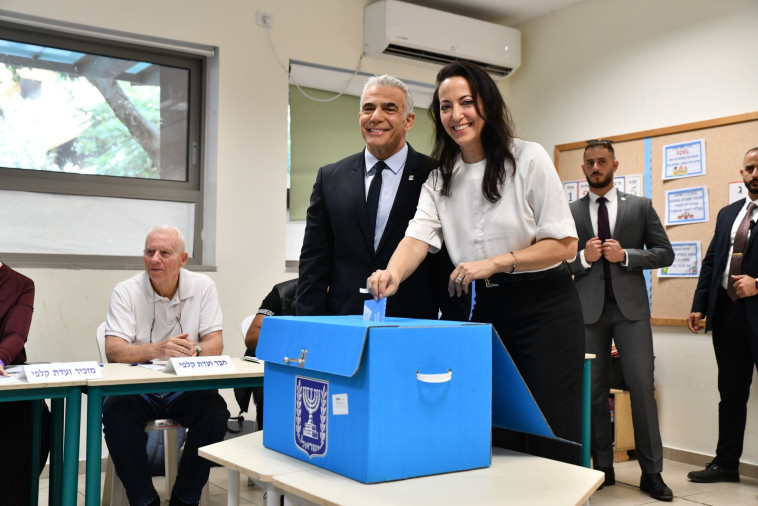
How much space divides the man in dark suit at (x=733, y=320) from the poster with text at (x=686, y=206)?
1.32ft

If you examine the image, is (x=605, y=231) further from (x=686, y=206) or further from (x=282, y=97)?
(x=282, y=97)

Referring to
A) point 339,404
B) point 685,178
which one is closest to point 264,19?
point 685,178

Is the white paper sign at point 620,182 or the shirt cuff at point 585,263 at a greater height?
the white paper sign at point 620,182

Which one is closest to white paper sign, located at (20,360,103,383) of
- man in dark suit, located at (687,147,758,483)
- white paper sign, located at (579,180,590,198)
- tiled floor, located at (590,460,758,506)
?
tiled floor, located at (590,460,758,506)

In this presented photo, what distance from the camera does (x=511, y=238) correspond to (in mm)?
1628

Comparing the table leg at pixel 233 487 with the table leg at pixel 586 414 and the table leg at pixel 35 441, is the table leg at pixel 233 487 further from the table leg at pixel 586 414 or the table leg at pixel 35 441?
the table leg at pixel 586 414

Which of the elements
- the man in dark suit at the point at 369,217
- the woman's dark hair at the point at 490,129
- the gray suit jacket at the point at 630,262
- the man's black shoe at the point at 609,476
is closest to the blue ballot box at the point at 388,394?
the woman's dark hair at the point at 490,129

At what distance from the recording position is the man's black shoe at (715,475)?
3.84m

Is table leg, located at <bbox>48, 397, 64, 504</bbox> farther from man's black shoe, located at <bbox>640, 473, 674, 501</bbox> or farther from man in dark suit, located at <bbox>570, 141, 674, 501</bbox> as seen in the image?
man's black shoe, located at <bbox>640, 473, 674, 501</bbox>

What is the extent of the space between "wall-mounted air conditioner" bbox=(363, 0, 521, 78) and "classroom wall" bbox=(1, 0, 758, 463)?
152 mm

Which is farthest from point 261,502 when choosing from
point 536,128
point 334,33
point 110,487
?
point 536,128

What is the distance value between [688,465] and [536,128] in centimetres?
246

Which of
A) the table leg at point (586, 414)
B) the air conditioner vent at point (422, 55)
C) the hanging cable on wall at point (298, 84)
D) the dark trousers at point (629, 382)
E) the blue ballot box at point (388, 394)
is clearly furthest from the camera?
the air conditioner vent at point (422, 55)

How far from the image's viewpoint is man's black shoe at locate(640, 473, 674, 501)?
11.5 ft
